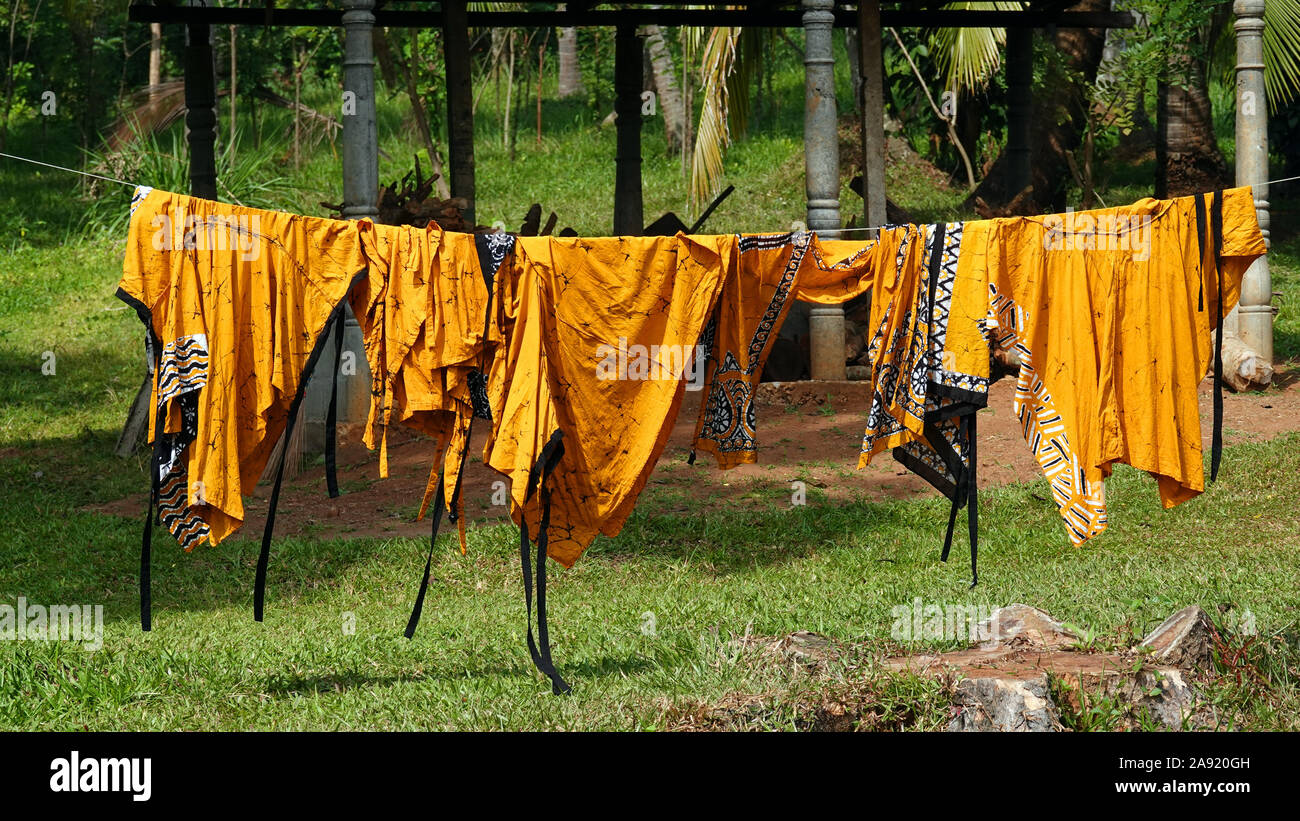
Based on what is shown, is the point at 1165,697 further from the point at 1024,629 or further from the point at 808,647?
the point at 808,647

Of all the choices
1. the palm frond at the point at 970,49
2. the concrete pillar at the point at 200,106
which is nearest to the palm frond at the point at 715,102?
the palm frond at the point at 970,49

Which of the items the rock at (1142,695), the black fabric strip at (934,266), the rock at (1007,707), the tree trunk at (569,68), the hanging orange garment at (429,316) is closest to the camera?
the rock at (1007,707)

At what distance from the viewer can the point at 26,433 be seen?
1159cm

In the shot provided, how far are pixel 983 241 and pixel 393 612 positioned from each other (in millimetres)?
3715

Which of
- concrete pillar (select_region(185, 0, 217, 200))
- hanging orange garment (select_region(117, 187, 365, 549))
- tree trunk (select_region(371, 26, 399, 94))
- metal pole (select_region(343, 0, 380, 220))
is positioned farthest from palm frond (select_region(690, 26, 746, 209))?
hanging orange garment (select_region(117, 187, 365, 549))

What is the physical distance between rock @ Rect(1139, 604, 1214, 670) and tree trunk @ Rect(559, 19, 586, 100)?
2361 centimetres

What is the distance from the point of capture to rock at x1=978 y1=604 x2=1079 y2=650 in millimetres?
5020

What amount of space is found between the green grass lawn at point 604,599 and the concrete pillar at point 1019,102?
9.98 feet

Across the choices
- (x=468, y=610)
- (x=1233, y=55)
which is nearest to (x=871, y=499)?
(x=468, y=610)

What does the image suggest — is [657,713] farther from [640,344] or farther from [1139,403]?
[1139,403]

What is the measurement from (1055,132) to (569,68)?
13.8 meters

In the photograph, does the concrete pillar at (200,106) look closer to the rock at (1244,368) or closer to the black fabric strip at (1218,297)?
the rock at (1244,368)

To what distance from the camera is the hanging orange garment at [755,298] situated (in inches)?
201

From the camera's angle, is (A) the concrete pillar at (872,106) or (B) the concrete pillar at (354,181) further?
(A) the concrete pillar at (872,106)
